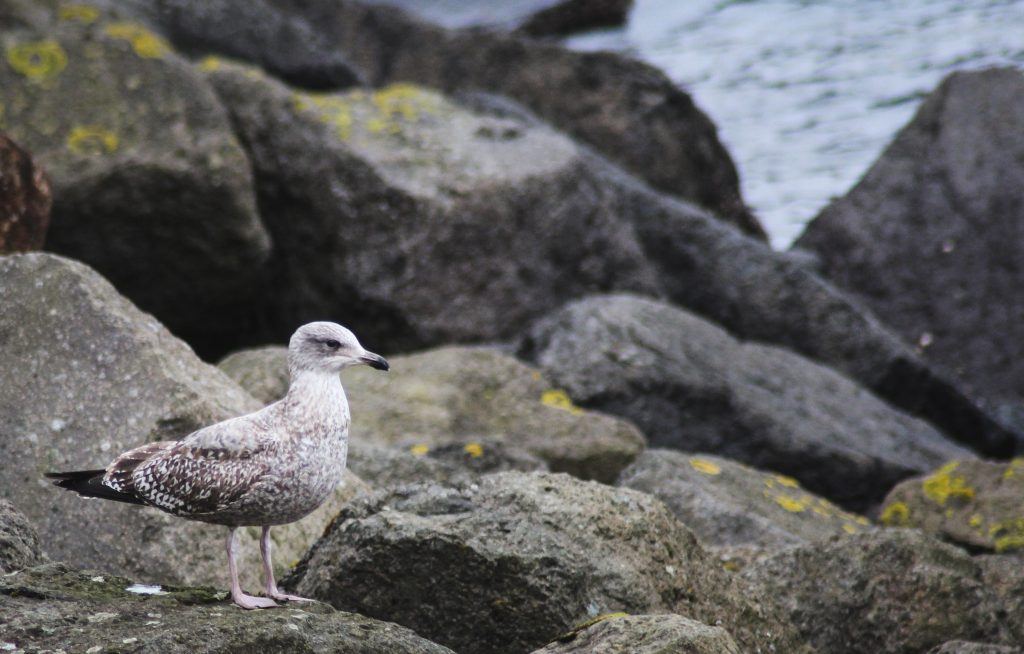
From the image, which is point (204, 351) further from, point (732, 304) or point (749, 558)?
point (749, 558)

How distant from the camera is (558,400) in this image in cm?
967

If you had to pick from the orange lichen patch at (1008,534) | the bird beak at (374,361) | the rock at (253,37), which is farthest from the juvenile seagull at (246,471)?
the rock at (253,37)

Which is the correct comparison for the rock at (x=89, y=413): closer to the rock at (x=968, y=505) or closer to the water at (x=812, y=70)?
the rock at (x=968, y=505)

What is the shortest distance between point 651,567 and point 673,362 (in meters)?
4.66

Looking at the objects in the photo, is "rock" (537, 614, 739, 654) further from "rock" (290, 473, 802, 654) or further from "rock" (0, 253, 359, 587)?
"rock" (0, 253, 359, 587)

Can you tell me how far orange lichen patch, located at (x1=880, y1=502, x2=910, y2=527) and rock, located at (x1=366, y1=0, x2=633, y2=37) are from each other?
1422 centimetres

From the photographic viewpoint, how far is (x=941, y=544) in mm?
6625

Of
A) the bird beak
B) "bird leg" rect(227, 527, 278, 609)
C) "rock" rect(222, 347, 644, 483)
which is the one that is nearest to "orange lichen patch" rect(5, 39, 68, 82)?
"rock" rect(222, 347, 644, 483)

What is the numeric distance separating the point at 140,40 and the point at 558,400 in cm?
507

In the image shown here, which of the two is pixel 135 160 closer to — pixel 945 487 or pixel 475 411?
pixel 475 411

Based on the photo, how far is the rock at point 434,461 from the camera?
25.2 feet

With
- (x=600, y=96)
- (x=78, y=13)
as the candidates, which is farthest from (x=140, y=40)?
(x=600, y=96)

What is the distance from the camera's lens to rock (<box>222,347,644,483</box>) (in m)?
8.71

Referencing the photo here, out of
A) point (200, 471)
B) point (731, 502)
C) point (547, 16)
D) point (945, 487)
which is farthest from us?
point (547, 16)
